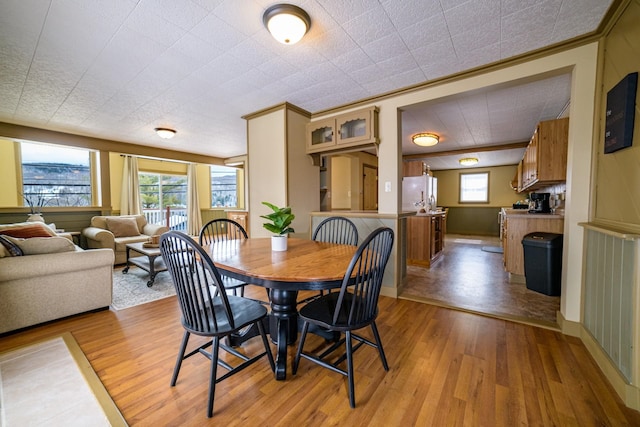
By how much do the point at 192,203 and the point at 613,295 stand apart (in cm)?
801

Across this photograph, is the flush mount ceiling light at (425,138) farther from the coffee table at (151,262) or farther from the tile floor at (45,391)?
the tile floor at (45,391)

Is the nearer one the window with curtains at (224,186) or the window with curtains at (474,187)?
the window with curtains at (224,186)

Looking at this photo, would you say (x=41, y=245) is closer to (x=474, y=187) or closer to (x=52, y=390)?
(x=52, y=390)

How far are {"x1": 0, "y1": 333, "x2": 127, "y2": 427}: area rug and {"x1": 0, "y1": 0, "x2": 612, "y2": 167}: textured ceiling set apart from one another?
240 centimetres

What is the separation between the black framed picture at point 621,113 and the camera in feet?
4.94

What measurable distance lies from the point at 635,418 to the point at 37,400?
125 inches

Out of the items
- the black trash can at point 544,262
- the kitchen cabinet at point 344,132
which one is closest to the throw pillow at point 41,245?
the kitchen cabinet at point 344,132

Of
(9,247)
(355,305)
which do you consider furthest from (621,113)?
(9,247)

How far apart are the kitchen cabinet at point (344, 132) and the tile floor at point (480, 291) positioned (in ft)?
6.47

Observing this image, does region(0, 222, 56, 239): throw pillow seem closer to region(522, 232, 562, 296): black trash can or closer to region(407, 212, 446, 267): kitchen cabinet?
region(407, 212, 446, 267): kitchen cabinet

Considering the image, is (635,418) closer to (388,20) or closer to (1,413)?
(388,20)

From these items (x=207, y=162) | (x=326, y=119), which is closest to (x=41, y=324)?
(x=326, y=119)

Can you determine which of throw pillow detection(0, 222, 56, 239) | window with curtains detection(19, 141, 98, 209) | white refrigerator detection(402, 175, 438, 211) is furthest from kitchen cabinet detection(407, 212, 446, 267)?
window with curtains detection(19, 141, 98, 209)

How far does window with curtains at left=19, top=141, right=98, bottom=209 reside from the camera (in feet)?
16.5
